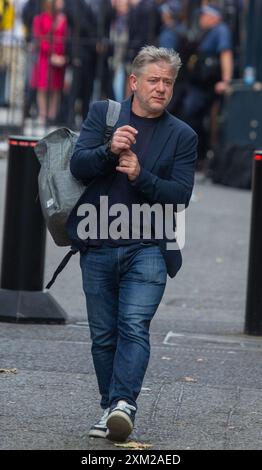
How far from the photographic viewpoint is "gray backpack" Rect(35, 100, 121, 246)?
603 centimetres

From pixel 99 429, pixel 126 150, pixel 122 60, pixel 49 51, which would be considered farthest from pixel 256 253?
pixel 122 60

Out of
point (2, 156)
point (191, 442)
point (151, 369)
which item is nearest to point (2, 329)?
point (151, 369)

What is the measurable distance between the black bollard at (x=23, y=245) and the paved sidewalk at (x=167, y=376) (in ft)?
0.42

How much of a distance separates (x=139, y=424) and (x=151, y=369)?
134 cm

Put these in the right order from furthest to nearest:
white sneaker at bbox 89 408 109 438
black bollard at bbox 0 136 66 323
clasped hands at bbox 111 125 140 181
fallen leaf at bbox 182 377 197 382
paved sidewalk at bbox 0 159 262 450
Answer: black bollard at bbox 0 136 66 323, fallen leaf at bbox 182 377 197 382, paved sidewalk at bbox 0 159 262 450, white sneaker at bbox 89 408 109 438, clasped hands at bbox 111 125 140 181

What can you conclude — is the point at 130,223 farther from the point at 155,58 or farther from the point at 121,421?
the point at 121,421

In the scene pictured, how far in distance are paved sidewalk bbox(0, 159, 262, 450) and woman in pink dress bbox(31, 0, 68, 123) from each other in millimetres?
7140

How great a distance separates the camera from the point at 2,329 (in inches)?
338

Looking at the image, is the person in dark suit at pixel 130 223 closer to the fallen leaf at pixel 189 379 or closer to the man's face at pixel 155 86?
the man's face at pixel 155 86

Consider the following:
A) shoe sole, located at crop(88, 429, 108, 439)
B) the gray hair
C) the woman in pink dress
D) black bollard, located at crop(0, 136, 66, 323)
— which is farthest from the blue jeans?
the woman in pink dress

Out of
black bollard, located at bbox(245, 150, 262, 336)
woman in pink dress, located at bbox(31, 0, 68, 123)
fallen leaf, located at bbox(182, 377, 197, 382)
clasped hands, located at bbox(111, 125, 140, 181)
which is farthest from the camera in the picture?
woman in pink dress, located at bbox(31, 0, 68, 123)

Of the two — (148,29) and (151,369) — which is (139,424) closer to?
(151,369)

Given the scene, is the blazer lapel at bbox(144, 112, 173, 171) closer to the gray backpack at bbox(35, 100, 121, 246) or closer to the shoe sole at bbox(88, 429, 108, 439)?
the gray backpack at bbox(35, 100, 121, 246)

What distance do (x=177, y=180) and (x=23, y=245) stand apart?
3044 millimetres
